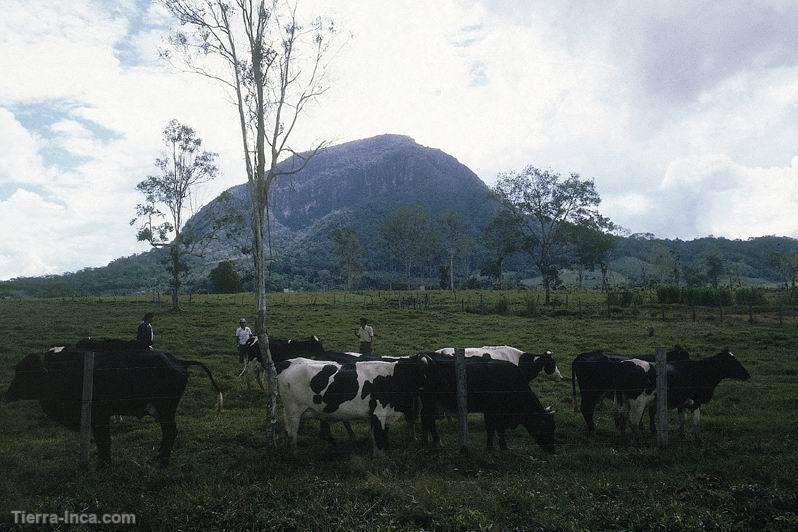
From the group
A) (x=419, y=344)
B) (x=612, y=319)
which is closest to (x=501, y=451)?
(x=419, y=344)

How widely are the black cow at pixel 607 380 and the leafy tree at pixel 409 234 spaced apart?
85.5 metres

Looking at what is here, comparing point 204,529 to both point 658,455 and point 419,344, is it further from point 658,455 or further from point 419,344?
point 419,344

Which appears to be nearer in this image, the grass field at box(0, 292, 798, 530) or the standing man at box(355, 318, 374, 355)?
the grass field at box(0, 292, 798, 530)

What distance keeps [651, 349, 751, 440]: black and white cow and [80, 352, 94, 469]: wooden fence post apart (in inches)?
432

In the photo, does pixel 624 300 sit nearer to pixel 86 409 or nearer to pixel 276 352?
pixel 276 352

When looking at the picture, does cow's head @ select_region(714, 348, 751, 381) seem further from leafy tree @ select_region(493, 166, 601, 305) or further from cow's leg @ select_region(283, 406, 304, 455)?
leafy tree @ select_region(493, 166, 601, 305)

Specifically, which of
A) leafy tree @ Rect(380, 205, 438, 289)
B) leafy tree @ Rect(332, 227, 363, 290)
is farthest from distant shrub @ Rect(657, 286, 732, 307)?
leafy tree @ Rect(332, 227, 363, 290)

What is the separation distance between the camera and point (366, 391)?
10.4 metres

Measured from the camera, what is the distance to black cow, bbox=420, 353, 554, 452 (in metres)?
10.8

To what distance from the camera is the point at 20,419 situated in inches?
516

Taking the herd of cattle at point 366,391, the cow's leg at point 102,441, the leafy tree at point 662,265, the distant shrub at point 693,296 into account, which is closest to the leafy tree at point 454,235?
the leafy tree at point 662,265

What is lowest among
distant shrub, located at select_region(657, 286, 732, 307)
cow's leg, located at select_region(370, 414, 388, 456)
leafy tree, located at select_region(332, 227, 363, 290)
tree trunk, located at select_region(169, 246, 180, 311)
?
cow's leg, located at select_region(370, 414, 388, 456)

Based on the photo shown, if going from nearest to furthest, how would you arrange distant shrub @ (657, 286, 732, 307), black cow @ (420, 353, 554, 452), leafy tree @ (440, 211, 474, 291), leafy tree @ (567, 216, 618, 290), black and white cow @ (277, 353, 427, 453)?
black and white cow @ (277, 353, 427, 453) < black cow @ (420, 353, 554, 452) < distant shrub @ (657, 286, 732, 307) < leafy tree @ (567, 216, 618, 290) < leafy tree @ (440, 211, 474, 291)

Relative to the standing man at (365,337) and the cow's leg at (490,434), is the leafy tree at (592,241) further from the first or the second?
the cow's leg at (490,434)
